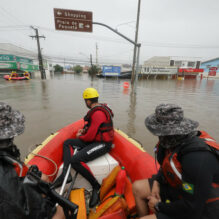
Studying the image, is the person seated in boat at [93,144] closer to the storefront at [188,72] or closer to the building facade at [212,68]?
the storefront at [188,72]

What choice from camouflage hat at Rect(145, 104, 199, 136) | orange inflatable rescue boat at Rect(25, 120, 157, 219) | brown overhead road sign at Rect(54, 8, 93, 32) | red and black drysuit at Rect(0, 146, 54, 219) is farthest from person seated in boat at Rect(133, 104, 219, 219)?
brown overhead road sign at Rect(54, 8, 93, 32)

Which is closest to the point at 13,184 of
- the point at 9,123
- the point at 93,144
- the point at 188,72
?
the point at 9,123

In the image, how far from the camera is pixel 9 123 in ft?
2.59

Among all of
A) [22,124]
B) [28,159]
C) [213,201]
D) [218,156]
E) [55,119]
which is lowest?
[55,119]

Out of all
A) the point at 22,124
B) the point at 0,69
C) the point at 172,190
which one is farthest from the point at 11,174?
the point at 0,69

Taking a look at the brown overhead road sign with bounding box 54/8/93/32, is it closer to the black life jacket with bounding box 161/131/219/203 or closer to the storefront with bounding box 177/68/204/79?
the black life jacket with bounding box 161/131/219/203

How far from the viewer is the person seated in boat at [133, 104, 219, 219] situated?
32.1 inches

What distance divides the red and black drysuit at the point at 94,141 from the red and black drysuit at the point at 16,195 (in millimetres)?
933

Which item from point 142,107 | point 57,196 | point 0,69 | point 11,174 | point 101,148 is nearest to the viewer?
point 11,174

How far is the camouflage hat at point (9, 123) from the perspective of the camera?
2.46ft

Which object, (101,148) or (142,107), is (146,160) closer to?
(101,148)

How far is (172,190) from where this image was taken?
1106 mm

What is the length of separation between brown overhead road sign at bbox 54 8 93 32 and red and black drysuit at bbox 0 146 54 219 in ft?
27.3

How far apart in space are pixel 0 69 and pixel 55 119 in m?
27.7
